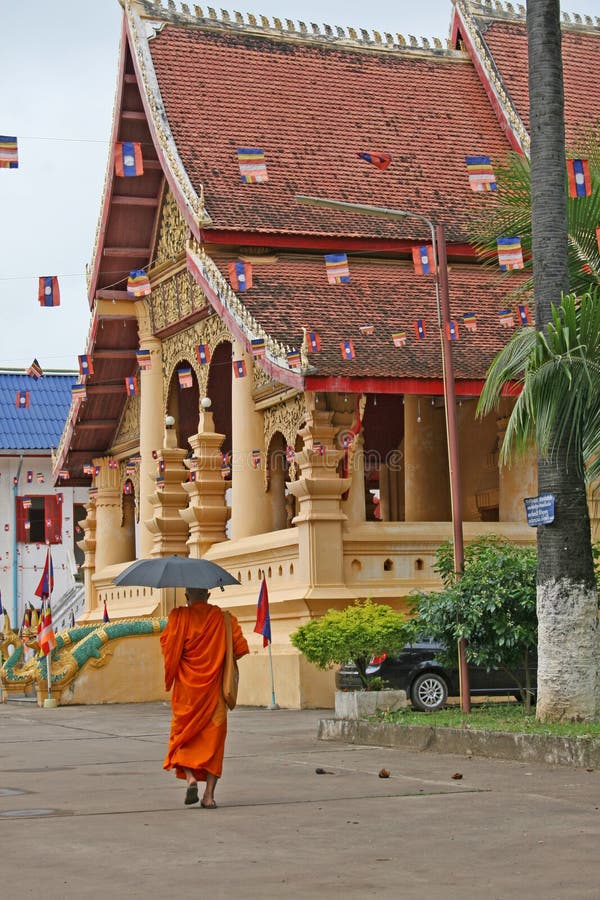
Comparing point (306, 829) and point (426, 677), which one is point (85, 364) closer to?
point (426, 677)

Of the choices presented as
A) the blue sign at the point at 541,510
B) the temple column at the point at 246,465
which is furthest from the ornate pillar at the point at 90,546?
the blue sign at the point at 541,510

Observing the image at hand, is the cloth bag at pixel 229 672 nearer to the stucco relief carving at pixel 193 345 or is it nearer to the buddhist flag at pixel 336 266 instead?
the buddhist flag at pixel 336 266

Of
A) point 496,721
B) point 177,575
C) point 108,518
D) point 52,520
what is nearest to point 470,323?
point 496,721

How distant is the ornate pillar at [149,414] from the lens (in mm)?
29391

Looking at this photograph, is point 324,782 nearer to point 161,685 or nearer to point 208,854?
point 208,854

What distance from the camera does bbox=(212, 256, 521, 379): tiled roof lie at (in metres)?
21.3

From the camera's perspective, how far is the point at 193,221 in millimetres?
23906

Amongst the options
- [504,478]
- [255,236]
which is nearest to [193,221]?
[255,236]

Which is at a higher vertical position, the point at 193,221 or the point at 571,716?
the point at 193,221

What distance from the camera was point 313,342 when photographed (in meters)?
21.2

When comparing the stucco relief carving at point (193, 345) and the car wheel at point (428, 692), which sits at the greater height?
the stucco relief carving at point (193, 345)

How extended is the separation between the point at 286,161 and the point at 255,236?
2308 mm

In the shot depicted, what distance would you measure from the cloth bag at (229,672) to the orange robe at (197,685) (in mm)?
32

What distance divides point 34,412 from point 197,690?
39.4 meters
